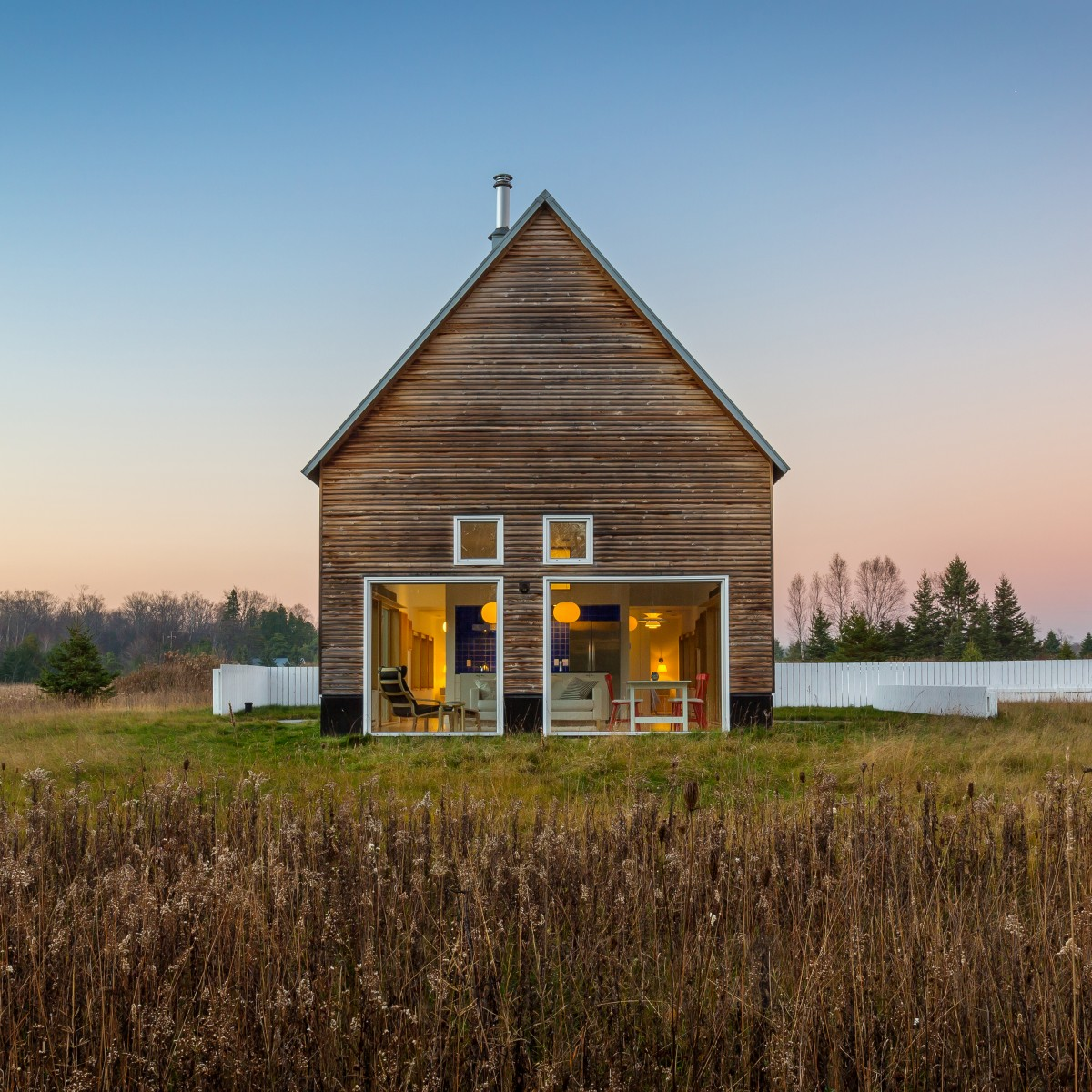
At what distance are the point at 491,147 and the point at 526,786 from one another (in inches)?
593

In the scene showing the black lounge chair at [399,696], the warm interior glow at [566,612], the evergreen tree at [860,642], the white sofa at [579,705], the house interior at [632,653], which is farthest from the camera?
the evergreen tree at [860,642]

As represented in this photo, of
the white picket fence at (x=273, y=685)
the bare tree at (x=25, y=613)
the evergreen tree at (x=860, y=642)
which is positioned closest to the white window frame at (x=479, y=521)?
the white picket fence at (x=273, y=685)

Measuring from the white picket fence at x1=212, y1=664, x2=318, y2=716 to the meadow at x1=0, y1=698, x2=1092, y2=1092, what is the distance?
19429 millimetres

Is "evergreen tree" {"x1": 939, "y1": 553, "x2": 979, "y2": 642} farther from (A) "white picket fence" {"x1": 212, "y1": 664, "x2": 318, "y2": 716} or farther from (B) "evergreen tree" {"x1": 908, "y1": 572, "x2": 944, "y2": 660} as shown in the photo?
(A) "white picket fence" {"x1": 212, "y1": 664, "x2": 318, "y2": 716}

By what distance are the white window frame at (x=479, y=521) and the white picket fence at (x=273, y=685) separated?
10.7 m

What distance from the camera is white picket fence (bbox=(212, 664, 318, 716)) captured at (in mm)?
26059

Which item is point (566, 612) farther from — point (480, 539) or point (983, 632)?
point (983, 632)

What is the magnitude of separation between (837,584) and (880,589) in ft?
9.94

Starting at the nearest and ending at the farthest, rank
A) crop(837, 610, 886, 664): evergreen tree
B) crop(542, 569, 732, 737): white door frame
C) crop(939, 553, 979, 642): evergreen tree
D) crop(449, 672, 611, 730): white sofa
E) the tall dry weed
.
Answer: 1. the tall dry weed
2. crop(542, 569, 732, 737): white door frame
3. crop(449, 672, 611, 730): white sofa
4. crop(837, 610, 886, 664): evergreen tree
5. crop(939, 553, 979, 642): evergreen tree

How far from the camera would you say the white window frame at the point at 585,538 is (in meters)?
17.0

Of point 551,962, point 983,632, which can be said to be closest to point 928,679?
point 983,632

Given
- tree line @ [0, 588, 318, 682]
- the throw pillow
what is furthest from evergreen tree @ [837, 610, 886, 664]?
tree line @ [0, 588, 318, 682]

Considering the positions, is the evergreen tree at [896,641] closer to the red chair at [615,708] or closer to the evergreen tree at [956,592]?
the evergreen tree at [956,592]

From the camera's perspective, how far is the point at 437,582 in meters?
16.9
